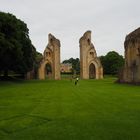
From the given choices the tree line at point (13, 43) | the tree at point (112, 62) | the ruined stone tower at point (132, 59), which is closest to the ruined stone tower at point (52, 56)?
the tree at point (112, 62)

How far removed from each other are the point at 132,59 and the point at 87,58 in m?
39.2

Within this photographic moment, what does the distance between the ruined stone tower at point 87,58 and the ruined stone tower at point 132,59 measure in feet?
114

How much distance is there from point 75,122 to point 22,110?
4.10 metres

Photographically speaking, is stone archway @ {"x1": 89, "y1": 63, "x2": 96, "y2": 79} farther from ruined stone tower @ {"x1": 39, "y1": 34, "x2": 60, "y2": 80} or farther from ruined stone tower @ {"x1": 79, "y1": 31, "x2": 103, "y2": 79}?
ruined stone tower @ {"x1": 39, "y1": 34, "x2": 60, "y2": 80}

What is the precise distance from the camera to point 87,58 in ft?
283

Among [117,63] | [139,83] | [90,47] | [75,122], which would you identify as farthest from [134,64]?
[117,63]

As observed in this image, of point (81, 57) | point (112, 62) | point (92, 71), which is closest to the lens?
point (81, 57)

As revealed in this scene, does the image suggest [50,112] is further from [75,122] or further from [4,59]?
[4,59]

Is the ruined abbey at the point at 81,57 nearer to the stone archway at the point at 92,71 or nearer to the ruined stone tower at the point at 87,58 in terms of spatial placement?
the ruined stone tower at the point at 87,58

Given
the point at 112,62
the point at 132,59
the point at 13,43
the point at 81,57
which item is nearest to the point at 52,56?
the point at 81,57

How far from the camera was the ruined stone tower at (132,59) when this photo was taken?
44213 mm

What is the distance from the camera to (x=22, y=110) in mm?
14797

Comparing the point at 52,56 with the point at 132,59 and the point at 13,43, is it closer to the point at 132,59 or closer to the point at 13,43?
the point at 132,59

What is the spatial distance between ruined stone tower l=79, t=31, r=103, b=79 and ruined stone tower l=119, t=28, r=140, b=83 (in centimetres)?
Answer: 3460
